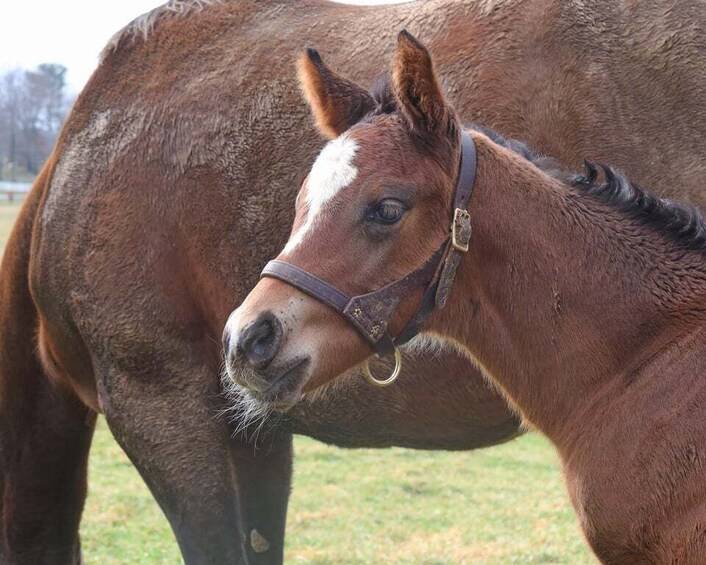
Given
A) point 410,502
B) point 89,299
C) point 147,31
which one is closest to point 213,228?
point 89,299

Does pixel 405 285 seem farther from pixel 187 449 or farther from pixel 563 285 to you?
pixel 187 449

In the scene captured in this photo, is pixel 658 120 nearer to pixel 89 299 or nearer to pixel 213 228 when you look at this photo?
pixel 213 228

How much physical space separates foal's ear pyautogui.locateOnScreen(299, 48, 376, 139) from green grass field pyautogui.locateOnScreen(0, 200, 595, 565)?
3643 mm

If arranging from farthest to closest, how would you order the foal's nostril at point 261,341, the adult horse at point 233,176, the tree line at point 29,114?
the tree line at point 29,114 < the adult horse at point 233,176 < the foal's nostril at point 261,341

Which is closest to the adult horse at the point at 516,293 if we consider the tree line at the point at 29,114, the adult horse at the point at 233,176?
the adult horse at the point at 233,176

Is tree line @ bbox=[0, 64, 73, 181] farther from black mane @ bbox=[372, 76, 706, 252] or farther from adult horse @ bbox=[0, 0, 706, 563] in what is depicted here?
black mane @ bbox=[372, 76, 706, 252]

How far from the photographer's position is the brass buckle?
8.51 ft

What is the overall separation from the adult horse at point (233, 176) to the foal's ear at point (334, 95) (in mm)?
651

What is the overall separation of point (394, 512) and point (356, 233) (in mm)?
4764

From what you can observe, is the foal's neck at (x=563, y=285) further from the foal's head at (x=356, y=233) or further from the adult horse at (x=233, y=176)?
the adult horse at (x=233, y=176)

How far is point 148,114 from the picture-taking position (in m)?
3.79

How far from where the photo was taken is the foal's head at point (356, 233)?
8.13ft

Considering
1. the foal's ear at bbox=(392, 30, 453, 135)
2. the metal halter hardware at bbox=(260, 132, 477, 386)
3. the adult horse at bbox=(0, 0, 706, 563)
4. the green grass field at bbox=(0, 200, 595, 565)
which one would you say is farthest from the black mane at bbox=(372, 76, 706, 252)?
the green grass field at bbox=(0, 200, 595, 565)

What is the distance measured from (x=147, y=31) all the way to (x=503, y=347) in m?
2.21
